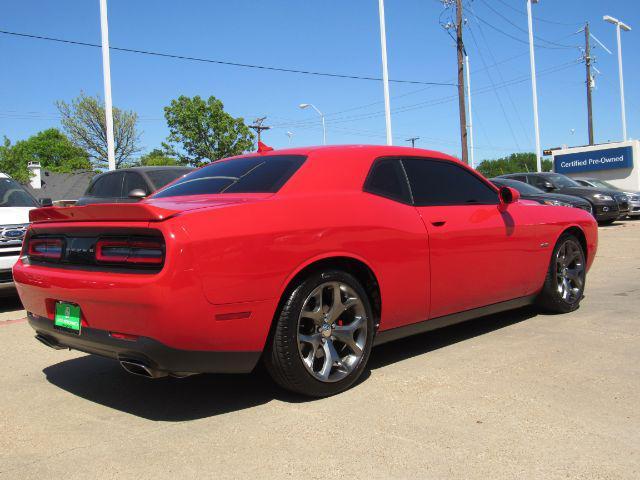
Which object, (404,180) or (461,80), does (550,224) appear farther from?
(461,80)

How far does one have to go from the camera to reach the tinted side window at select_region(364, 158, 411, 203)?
13.4ft

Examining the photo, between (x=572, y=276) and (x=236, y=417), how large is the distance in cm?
379

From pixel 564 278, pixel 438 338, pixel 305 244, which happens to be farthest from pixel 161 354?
pixel 564 278

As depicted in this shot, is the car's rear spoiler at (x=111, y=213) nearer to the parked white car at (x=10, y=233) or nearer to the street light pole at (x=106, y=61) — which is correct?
the parked white car at (x=10, y=233)

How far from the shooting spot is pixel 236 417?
336 cm

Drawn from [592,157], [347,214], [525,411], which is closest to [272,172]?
[347,214]

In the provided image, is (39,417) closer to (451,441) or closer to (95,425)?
(95,425)

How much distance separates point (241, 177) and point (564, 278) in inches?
130

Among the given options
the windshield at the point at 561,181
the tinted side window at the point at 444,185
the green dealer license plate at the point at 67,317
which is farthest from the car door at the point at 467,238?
the windshield at the point at 561,181

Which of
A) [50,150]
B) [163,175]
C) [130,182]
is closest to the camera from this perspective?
[163,175]

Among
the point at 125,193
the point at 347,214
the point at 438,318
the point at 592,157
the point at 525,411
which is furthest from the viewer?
the point at 592,157

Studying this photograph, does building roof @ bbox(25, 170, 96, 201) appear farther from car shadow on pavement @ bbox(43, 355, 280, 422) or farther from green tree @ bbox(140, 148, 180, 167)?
car shadow on pavement @ bbox(43, 355, 280, 422)

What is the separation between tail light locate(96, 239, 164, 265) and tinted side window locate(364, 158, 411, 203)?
4.91 ft

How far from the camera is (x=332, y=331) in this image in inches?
143
